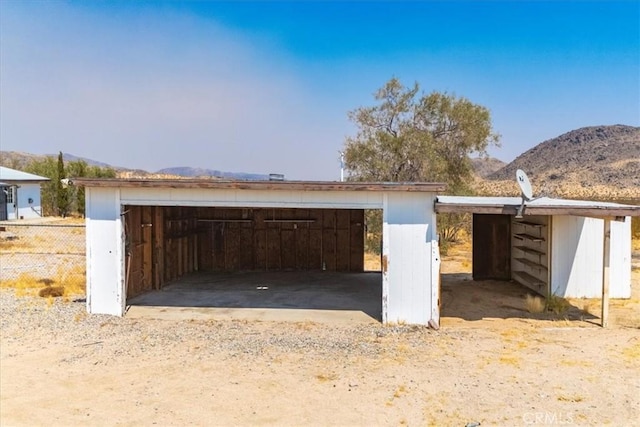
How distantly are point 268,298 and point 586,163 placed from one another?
6225 cm

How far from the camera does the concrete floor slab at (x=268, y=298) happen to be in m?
10.4

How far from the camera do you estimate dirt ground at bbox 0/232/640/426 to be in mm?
5637

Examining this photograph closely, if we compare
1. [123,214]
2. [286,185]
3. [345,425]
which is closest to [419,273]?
[286,185]

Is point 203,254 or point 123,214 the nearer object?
point 123,214

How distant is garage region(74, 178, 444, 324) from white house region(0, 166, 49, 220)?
19411mm

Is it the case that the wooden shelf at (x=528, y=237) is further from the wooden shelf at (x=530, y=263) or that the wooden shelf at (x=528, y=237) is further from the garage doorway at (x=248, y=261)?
the garage doorway at (x=248, y=261)

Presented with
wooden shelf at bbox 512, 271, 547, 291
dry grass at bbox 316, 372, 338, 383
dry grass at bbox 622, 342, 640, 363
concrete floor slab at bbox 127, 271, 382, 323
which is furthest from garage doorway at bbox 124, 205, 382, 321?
dry grass at bbox 622, 342, 640, 363

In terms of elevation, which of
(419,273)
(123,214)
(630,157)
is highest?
(630,157)

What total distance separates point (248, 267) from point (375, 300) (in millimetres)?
6417

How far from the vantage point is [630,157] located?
59750 mm

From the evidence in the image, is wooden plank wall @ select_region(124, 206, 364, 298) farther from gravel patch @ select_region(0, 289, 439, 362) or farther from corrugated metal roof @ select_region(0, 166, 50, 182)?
corrugated metal roof @ select_region(0, 166, 50, 182)

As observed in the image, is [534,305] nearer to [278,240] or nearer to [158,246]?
[278,240]

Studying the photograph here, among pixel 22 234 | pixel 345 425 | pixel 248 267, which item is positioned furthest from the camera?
pixel 22 234

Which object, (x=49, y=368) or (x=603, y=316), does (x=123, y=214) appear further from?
(x=603, y=316)
